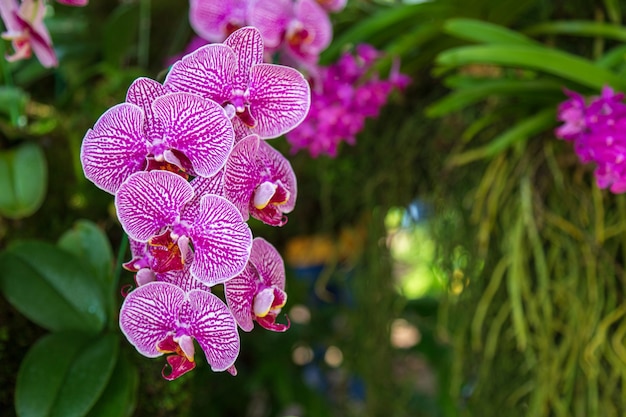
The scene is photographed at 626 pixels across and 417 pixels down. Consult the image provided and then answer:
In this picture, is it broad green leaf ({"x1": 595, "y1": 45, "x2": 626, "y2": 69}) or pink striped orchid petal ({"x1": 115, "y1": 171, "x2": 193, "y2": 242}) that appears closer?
pink striped orchid petal ({"x1": 115, "y1": 171, "x2": 193, "y2": 242})

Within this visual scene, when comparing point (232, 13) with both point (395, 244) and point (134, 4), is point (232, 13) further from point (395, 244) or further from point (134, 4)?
point (395, 244)

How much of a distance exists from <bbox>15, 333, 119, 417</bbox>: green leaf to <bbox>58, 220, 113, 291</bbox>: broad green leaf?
8 cm

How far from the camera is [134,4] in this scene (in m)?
0.79

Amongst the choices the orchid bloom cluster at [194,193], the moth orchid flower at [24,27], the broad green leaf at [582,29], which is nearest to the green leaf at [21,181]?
the moth orchid flower at [24,27]

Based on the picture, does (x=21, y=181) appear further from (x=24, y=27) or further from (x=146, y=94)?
(x=146, y=94)

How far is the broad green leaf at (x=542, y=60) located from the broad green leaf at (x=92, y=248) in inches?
14.1

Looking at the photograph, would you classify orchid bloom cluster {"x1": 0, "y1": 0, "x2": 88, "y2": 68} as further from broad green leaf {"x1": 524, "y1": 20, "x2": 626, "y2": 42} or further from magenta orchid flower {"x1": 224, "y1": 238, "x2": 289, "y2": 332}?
broad green leaf {"x1": 524, "y1": 20, "x2": 626, "y2": 42}

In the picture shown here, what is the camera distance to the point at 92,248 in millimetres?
613

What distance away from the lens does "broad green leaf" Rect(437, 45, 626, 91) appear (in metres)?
0.59

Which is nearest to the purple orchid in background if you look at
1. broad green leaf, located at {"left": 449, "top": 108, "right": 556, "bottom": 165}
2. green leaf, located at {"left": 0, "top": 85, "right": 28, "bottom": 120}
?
broad green leaf, located at {"left": 449, "top": 108, "right": 556, "bottom": 165}

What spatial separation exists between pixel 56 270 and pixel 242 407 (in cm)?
57

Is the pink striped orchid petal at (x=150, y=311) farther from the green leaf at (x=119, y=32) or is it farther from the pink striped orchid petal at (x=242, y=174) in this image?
the green leaf at (x=119, y=32)

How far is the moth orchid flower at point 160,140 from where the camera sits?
332 mm

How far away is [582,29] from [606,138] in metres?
0.22
